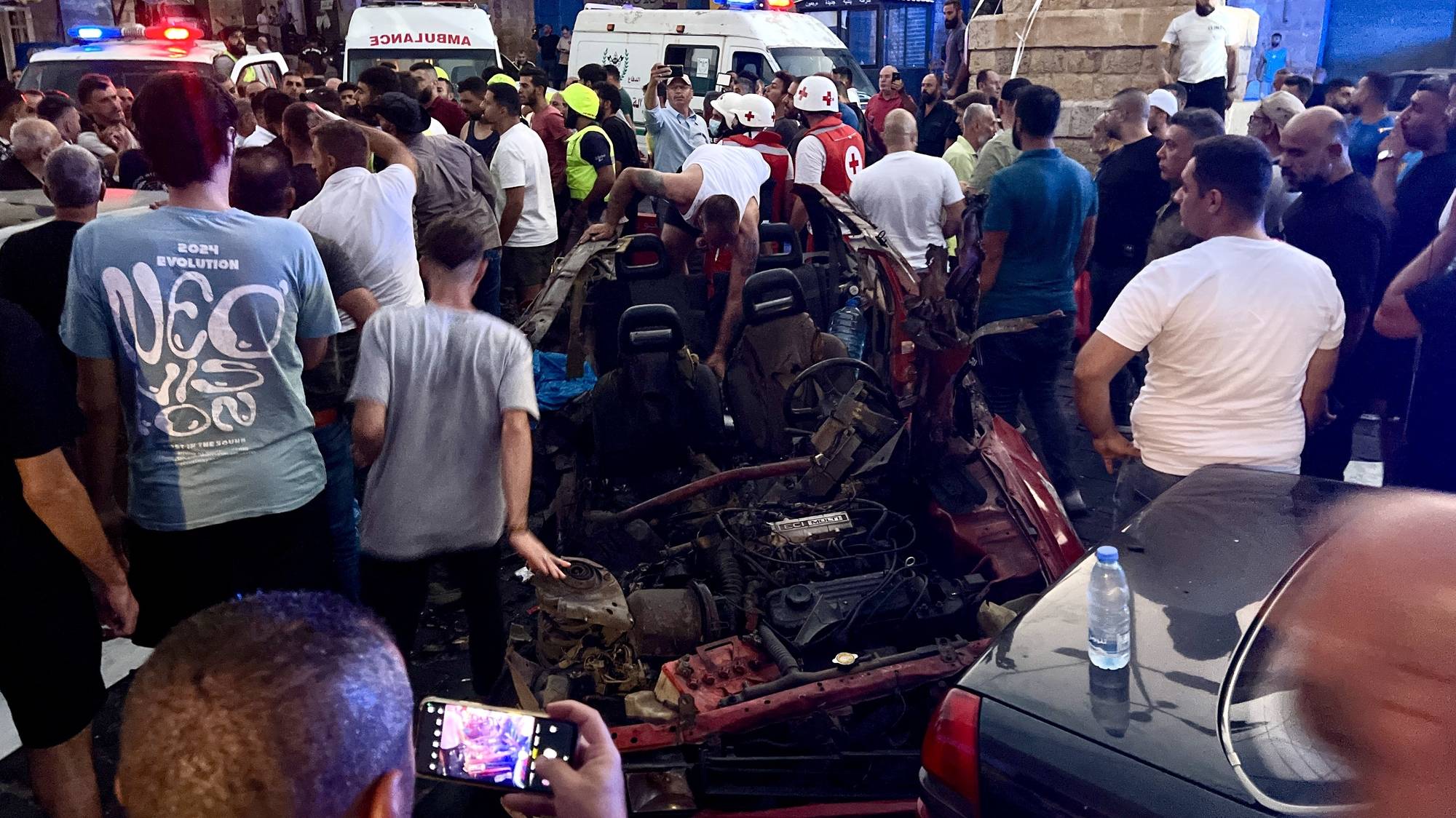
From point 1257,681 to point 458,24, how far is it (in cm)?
1412

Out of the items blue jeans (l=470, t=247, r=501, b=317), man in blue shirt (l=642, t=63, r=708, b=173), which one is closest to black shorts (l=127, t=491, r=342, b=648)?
blue jeans (l=470, t=247, r=501, b=317)

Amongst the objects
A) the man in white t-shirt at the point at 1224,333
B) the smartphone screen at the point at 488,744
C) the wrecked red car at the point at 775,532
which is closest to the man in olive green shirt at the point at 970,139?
the wrecked red car at the point at 775,532

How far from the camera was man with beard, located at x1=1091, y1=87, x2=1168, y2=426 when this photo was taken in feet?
21.1

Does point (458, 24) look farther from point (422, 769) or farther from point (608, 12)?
point (422, 769)

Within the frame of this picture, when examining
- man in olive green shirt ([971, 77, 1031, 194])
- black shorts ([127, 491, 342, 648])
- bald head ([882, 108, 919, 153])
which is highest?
bald head ([882, 108, 919, 153])

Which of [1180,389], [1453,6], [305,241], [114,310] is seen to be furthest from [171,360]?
[1453,6]

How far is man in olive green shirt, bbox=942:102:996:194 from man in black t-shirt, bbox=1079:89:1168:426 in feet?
5.57

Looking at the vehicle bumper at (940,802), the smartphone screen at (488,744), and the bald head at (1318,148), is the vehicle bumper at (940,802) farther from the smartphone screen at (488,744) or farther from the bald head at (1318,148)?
the bald head at (1318,148)

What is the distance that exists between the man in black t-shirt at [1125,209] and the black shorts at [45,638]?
5476 mm

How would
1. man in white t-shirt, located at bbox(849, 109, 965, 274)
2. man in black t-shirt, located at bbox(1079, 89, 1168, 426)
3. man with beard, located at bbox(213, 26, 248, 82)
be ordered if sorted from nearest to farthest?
man in black t-shirt, located at bbox(1079, 89, 1168, 426) → man in white t-shirt, located at bbox(849, 109, 965, 274) → man with beard, located at bbox(213, 26, 248, 82)

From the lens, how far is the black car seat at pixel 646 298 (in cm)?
570

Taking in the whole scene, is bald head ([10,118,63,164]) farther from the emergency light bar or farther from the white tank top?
the emergency light bar

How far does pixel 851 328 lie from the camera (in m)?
6.68

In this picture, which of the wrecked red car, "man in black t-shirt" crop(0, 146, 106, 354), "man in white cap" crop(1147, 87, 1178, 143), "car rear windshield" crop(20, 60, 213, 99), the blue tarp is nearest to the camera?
the wrecked red car
